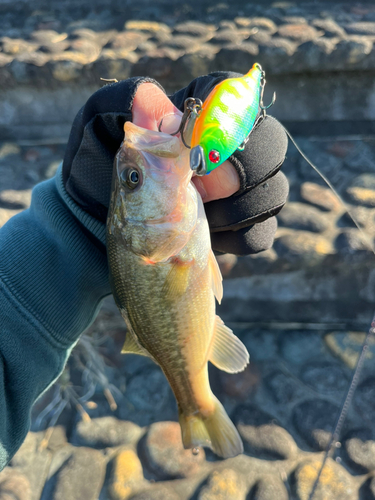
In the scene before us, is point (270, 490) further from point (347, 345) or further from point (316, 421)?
point (347, 345)

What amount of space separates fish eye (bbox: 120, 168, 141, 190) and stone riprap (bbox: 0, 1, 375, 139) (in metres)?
3.04

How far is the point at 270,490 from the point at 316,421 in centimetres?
66

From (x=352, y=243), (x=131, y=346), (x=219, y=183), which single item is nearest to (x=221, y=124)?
(x=219, y=183)

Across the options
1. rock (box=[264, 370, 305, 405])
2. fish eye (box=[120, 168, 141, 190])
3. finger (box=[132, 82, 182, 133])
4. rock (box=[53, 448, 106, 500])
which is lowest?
rock (box=[53, 448, 106, 500])

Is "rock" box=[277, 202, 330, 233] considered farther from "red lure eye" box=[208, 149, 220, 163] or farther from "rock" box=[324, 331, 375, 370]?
"red lure eye" box=[208, 149, 220, 163]

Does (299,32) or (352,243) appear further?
(299,32)

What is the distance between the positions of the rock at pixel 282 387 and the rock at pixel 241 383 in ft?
0.39

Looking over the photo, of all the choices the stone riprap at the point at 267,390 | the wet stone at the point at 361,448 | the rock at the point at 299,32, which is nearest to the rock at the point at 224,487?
the stone riprap at the point at 267,390

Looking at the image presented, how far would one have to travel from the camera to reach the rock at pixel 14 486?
2822 mm

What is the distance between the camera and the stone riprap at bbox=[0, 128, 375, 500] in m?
2.85

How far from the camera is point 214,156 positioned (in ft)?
4.06

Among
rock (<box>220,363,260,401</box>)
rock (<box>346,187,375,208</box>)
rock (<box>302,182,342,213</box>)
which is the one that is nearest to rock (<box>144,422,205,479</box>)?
rock (<box>220,363,260,401</box>)

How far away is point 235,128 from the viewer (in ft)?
4.18

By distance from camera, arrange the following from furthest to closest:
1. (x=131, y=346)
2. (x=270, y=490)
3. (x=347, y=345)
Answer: (x=347, y=345) → (x=270, y=490) → (x=131, y=346)
